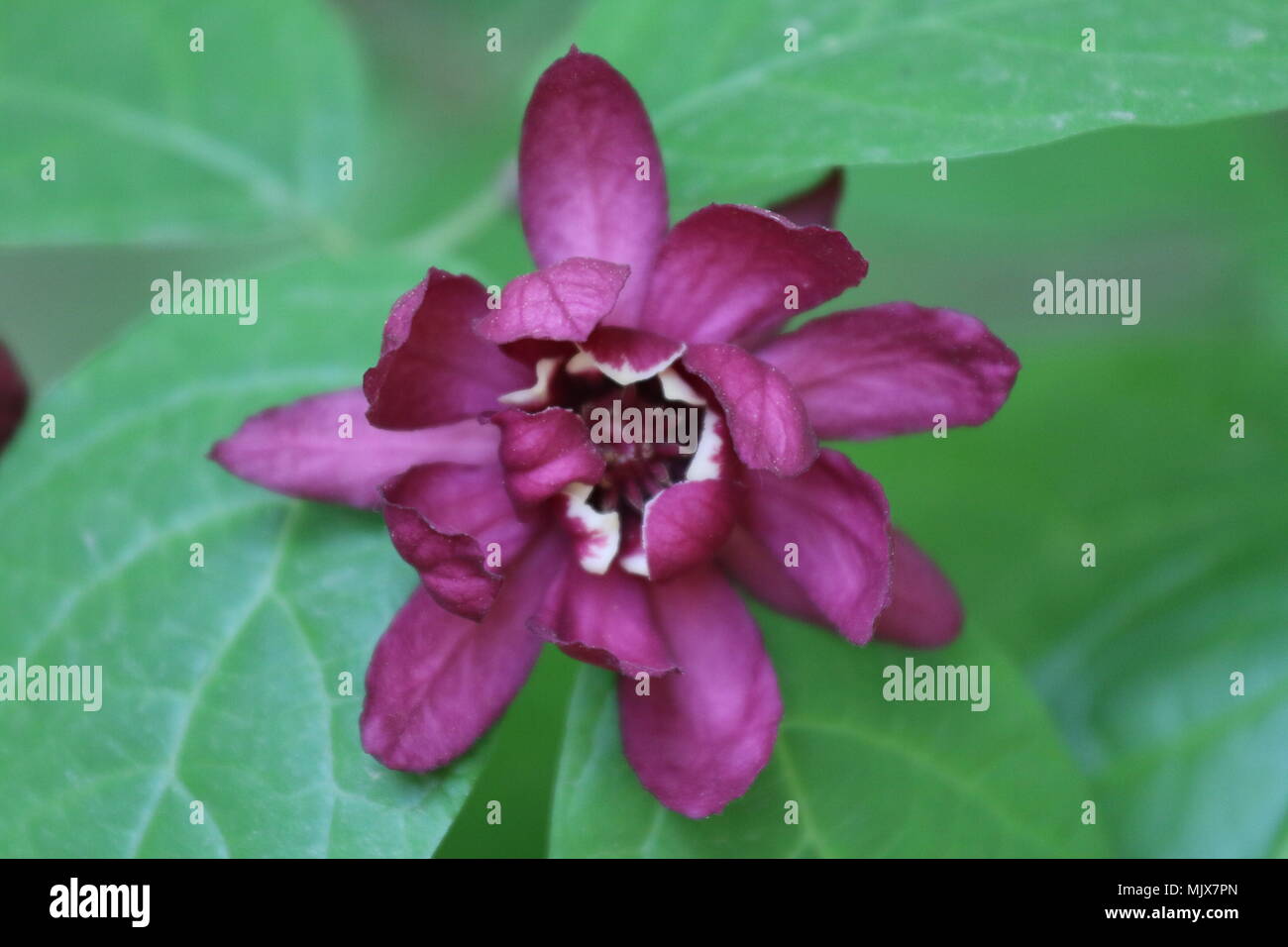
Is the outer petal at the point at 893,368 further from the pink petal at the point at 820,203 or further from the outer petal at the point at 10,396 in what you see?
the outer petal at the point at 10,396

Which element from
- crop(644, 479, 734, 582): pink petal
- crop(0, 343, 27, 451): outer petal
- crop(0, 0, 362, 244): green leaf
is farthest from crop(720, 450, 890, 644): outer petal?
crop(0, 0, 362, 244): green leaf

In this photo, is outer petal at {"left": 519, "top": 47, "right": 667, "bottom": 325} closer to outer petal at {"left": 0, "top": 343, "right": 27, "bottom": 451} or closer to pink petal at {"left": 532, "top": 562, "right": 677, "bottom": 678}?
pink petal at {"left": 532, "top": 562, "right": 677, "bottom": 678}

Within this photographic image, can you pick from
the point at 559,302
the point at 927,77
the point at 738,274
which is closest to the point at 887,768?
the point at 738,274

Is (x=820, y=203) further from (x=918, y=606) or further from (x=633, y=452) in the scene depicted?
(x=918, y=606)

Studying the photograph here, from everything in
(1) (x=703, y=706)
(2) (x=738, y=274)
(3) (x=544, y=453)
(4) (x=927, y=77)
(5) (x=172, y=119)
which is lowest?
(1) (x=703, y=706)

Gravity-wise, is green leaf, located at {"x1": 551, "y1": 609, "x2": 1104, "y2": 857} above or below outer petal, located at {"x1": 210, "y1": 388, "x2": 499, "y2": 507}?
below

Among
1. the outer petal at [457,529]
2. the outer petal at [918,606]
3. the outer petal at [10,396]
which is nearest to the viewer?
the outer petal at [457,529]

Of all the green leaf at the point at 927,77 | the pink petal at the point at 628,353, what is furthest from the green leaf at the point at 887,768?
the green leaf at the point at 927,77
